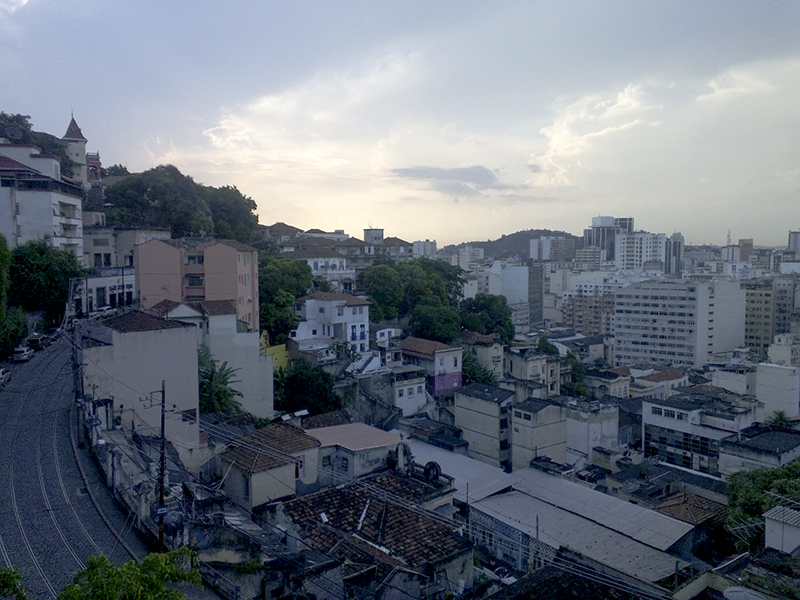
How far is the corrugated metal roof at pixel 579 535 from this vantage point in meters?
12.4

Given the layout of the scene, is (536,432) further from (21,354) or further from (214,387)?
(21,354)

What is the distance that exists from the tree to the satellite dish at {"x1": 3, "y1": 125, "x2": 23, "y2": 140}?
66.8 ft

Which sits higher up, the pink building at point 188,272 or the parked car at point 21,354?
the pink building at point 188,272

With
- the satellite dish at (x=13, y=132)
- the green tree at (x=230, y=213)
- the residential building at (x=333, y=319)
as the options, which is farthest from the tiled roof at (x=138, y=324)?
the satellite dish at (x=13, y=132)

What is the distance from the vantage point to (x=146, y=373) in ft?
41.8

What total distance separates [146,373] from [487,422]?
11757 mm

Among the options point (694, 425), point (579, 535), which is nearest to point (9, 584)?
point (579, 535)

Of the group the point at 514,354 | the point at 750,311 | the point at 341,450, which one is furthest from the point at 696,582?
the point at 750,311

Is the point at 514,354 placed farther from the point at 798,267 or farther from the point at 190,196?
the point at 798,267

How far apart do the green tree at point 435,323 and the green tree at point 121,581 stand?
79.9 ft

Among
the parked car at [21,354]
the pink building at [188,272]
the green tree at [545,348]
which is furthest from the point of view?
the green tree at [545,348]

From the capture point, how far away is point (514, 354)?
30.7m

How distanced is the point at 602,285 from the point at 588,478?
46.3 metres

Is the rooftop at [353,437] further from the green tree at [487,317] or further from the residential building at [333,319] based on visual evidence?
the green tree at [487,317]
